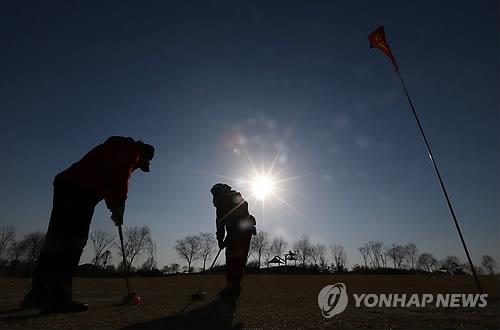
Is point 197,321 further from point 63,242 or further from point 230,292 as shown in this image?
point 230,292

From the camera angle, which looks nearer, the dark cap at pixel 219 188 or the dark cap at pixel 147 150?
the dark cap at pixel 147 150

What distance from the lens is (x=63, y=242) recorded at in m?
3.54

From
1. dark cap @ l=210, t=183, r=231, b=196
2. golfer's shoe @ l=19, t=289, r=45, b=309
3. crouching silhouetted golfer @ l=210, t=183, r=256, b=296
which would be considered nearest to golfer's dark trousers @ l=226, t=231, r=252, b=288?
crouching silhouetted golfer @ l=210, t=183, r=256, b=296

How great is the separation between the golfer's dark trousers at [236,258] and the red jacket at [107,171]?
1.91 meters

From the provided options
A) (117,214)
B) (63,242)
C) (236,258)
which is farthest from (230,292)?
(63,242)

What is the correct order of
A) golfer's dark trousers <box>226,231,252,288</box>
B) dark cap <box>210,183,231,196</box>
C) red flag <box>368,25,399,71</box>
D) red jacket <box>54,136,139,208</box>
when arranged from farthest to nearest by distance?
1. red flag <box>368,25,399,71</box>
2. dark cap <box>210,183,231,196</box>
3. golfer's dark trousers <box>226,231,252,288</box>
4. red jacket <box>54,136,139,208</box>

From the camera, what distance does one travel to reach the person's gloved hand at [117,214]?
410cm

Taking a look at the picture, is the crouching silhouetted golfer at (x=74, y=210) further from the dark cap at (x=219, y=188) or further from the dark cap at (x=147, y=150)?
the dark cap at (x=219, y=188)

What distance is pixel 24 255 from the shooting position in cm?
6750

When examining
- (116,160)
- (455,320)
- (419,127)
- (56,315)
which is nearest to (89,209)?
(116,160)

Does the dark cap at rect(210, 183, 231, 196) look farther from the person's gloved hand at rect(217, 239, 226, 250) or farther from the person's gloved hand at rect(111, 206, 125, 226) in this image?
the person's gloved hand at rect(111, 206, 125, 226)

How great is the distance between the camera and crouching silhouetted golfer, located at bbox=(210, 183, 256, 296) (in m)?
4.90

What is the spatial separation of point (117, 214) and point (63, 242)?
759 millimetres

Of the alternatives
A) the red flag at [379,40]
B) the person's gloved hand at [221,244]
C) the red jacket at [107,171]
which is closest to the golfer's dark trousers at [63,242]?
the red jacket at [107,171]
